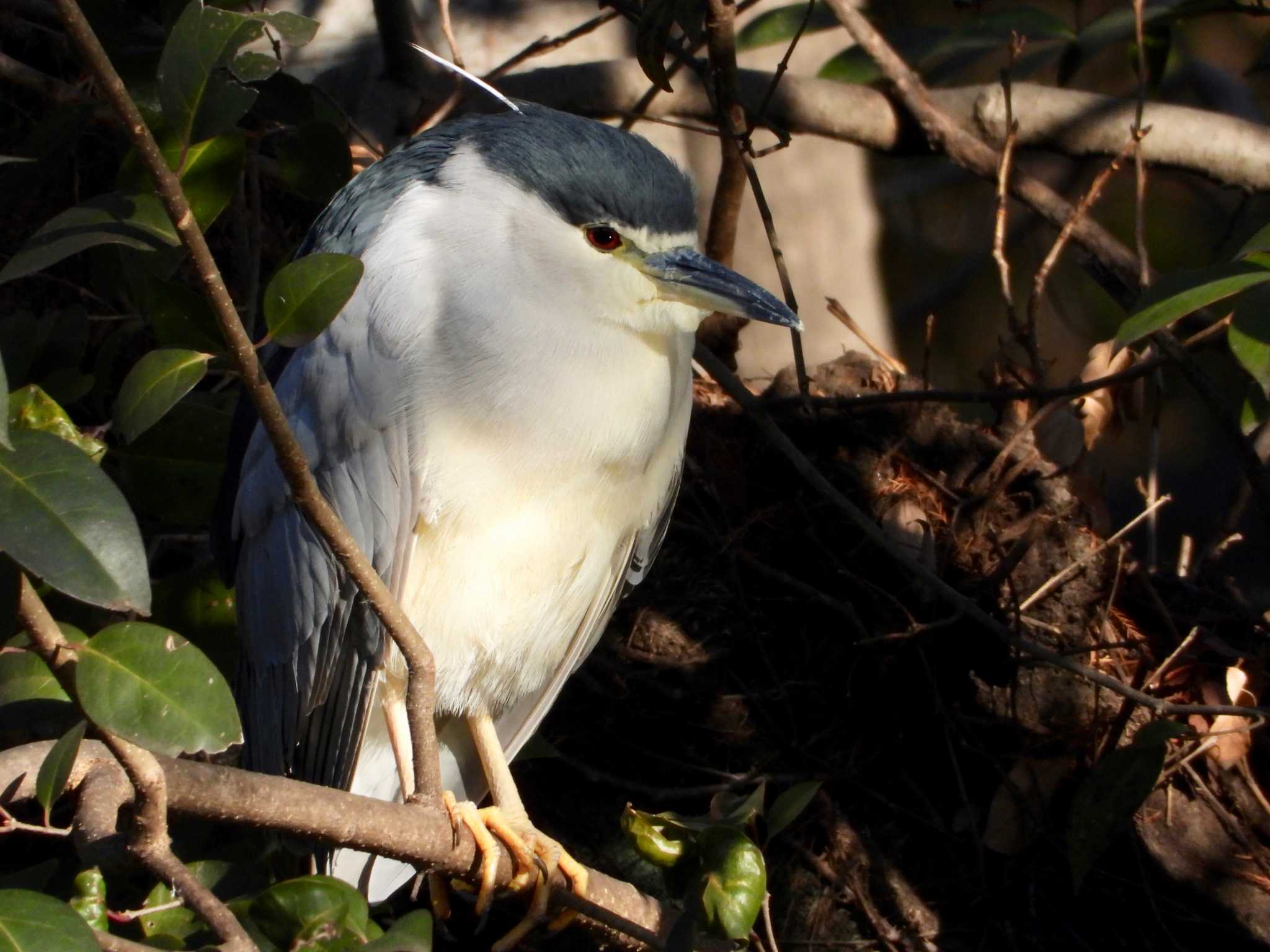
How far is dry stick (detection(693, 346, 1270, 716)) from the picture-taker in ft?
5.74

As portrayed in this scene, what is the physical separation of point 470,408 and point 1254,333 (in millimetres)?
899

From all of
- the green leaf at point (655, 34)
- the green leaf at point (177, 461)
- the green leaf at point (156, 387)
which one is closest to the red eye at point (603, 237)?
the green leaf at point (655, 34)

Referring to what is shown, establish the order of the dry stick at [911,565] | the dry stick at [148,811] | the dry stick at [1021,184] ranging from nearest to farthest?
the dry stick at [148,811] → the dry stick at [911,565] → the dry stick at [1021,184]

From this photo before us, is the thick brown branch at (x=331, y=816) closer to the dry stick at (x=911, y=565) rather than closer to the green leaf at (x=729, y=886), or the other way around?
the green leaf at (x=729, y=886)

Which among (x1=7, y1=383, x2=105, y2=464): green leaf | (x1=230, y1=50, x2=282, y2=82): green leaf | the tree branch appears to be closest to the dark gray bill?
(x1=230, y1=50, x2=282, y2=82): green leaf

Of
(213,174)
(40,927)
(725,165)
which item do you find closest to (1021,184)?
(725,165)

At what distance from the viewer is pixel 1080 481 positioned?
8.00 feet

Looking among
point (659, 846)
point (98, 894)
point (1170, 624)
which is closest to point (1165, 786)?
point (1170, 624)

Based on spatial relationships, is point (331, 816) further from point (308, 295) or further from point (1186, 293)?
point (1186, 293)

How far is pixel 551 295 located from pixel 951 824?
110cm

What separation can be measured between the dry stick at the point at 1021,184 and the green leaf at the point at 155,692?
1.43 m

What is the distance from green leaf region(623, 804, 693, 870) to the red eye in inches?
28.3

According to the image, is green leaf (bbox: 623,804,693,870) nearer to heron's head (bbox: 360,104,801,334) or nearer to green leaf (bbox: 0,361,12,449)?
heron's head (bbox: 360,104,801,334)

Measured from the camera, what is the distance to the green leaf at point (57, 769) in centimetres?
100
